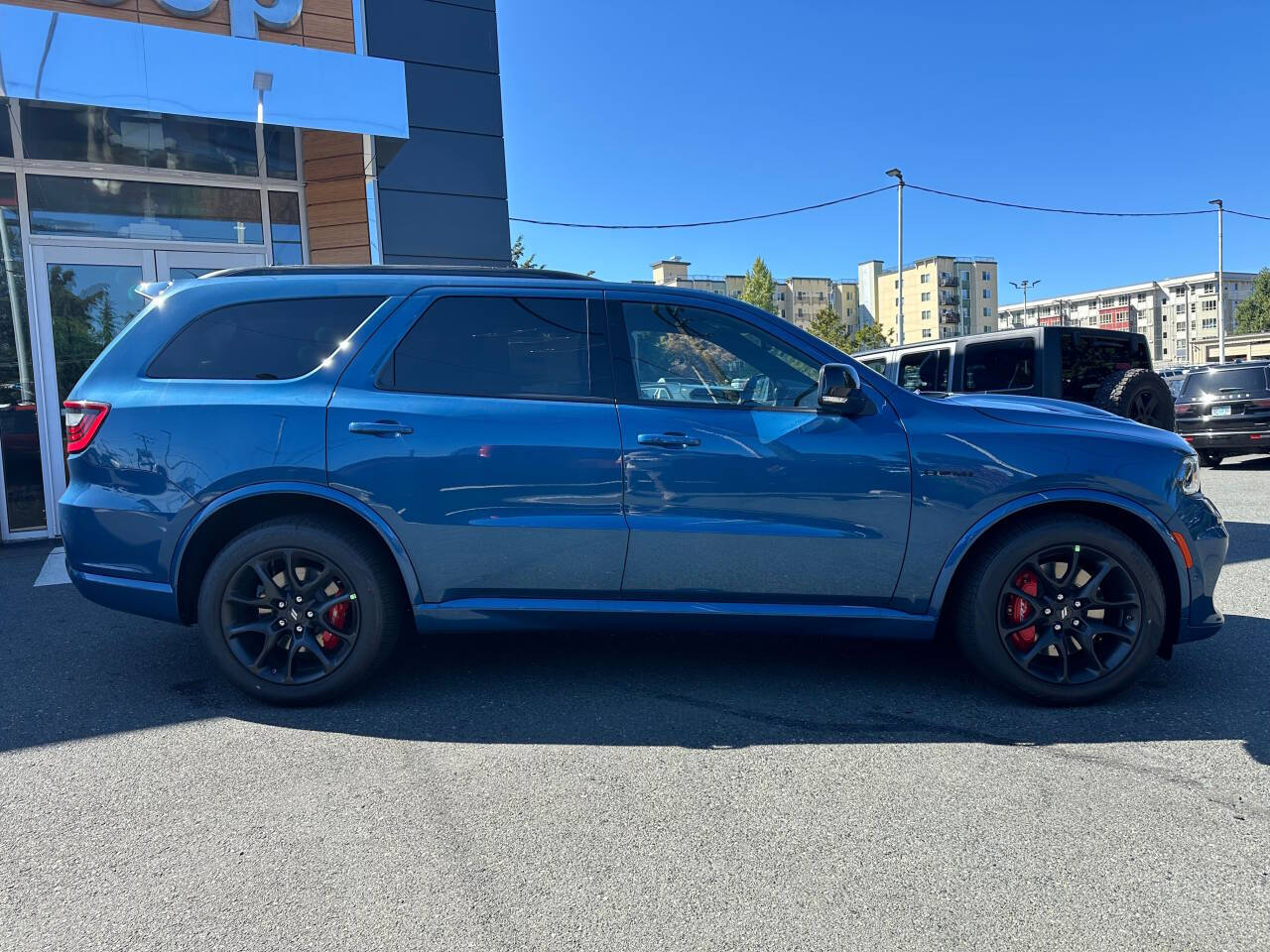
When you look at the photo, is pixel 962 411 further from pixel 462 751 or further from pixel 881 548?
pixel 462 751

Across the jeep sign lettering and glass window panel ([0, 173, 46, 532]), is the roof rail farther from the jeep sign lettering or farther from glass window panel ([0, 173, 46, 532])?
the jeep sign lettering

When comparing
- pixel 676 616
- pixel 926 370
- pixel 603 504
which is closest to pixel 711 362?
pixel 603 504

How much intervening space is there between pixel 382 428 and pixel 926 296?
127218 mm

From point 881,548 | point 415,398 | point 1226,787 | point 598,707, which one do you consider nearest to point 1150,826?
point 1226,787

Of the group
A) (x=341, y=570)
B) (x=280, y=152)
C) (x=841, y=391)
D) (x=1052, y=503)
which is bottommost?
(x=341, y=570)

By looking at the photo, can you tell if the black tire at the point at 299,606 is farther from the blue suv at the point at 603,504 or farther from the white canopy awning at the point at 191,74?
the white canopy awning at the point at 191,74

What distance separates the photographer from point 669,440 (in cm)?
364

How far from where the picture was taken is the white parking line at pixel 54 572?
20.7 feet

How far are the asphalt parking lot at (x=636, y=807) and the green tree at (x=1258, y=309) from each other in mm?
94130

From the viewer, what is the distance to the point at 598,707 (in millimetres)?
3736

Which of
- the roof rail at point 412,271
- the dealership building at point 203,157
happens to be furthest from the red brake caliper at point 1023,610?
the dealership building at point 203,157

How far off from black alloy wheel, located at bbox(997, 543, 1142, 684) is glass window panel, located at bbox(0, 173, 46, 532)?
8463 mm

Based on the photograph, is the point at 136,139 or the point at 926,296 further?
the point at 926,296

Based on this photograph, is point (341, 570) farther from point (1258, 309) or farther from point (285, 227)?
point (1258, 309)
